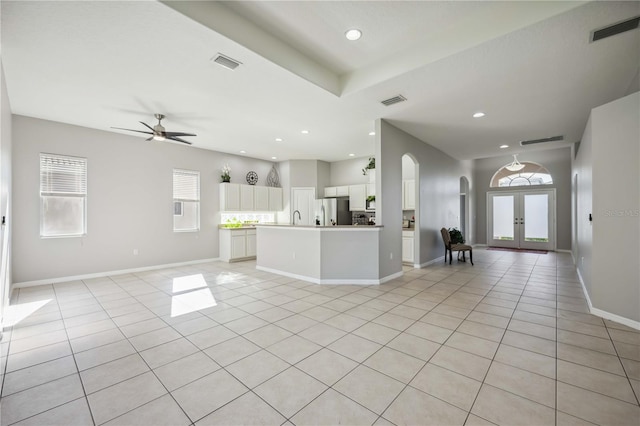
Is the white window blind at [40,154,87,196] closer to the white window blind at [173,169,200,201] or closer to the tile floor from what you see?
the white window blind at [173,169,200,201]

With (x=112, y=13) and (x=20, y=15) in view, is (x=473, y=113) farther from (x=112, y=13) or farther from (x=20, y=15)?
(x=20, y=15)

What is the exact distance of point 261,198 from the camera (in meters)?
8.19

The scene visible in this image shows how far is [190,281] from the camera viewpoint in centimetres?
513

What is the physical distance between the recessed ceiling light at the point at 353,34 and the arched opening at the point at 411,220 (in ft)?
11.0

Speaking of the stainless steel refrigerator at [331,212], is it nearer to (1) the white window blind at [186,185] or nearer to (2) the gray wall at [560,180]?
(1) the white window blind at [186,185]

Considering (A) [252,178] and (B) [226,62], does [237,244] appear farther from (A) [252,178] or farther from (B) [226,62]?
(B) [226,62]

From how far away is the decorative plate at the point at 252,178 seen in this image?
323 inches

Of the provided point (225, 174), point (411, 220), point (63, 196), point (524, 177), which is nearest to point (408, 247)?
point (411, 220)

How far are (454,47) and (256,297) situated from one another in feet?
13.2

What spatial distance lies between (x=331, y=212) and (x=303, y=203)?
101 centimetres

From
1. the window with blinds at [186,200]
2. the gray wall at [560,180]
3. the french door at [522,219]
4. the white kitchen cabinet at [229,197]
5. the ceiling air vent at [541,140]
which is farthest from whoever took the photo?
the french door at [522,219]

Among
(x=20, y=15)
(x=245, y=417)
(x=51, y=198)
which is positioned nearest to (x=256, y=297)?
(x=245, y=417)

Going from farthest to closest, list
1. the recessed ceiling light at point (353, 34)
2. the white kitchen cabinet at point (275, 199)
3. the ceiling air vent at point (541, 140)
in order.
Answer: the white kitchen cabinet at point (275, 199), the ceiling air vent at point (541, 140), the recessed ceiling light at point (353, 34)

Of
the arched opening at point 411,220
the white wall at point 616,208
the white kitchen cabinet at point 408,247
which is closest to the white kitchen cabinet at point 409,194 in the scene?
the arched opening at point 411,220
